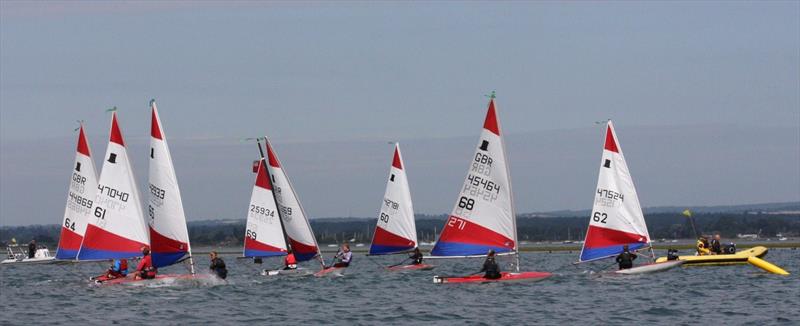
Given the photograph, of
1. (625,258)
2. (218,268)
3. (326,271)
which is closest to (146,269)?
(218,268)

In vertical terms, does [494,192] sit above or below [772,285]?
above

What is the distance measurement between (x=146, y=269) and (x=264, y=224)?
12.5m

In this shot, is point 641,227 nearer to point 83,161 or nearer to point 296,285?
point 296,285

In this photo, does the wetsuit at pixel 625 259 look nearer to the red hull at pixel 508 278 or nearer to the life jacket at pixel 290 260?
the red hull at pixel 508 278

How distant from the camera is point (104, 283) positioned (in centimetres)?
4894

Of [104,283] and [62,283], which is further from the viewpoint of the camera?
[62,283]

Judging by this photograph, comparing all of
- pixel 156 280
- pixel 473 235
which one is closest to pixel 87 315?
pixel 156 280

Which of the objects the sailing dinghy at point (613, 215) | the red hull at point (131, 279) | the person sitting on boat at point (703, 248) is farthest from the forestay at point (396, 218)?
the red hull at point (131, 279)

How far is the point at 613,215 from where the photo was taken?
182 feet

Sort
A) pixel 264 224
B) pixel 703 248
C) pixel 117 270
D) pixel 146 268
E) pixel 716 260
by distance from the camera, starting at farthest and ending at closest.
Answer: pixel 703 248, pixel 264 224, pixel 716 260, pixel 117 270, pixel 146 268

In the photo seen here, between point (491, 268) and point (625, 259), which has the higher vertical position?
point (625, 259)

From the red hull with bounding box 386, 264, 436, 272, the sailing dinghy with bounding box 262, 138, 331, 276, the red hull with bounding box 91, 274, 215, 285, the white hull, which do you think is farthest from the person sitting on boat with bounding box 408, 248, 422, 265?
the red hull with bounding box 91, 274, 215, 285

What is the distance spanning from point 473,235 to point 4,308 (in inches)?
653

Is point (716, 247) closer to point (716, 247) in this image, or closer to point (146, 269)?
point (716, 247)
